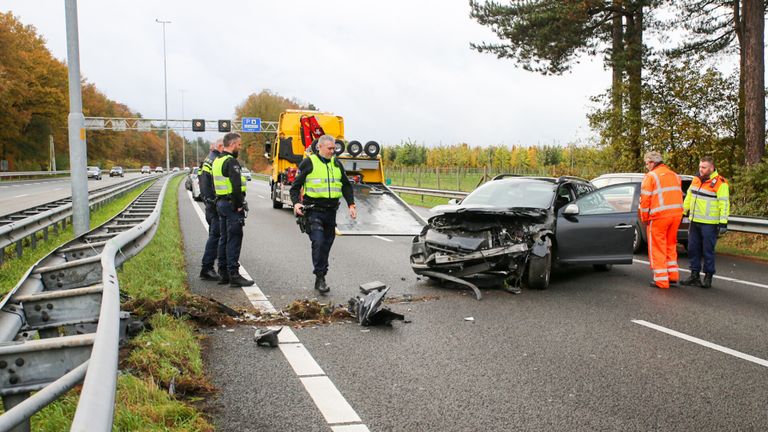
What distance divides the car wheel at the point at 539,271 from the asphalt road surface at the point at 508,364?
0.47ft

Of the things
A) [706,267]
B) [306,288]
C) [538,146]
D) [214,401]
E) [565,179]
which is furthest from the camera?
[538,146]

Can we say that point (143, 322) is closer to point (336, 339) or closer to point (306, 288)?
point (336, 339)

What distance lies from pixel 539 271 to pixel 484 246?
75 centimetres

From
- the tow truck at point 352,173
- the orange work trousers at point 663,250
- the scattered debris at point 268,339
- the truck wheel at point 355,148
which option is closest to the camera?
the scattered debris at point 268,339

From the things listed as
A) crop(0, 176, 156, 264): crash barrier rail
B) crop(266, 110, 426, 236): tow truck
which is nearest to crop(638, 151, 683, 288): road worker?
crop(266, 110, 426, 236): tow truck

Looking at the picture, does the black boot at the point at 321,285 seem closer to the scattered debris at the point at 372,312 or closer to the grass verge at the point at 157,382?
the scattered debris at the point at 372,312

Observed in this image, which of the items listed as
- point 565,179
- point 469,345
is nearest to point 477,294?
point 469,345

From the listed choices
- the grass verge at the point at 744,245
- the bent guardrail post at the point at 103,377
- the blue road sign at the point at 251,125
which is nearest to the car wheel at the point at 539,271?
the bent guardrail post at the point at 103,377

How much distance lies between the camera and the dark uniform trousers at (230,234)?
7848 mm

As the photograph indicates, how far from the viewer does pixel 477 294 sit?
719cm

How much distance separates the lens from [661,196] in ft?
27.7

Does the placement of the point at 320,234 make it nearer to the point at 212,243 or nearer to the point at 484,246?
the point at 212,243

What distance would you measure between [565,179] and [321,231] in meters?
3.87

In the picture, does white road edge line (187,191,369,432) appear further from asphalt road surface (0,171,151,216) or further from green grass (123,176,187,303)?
asphalt road surface (0,171,151,216)
